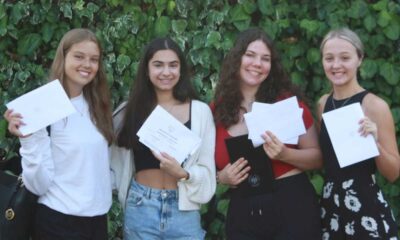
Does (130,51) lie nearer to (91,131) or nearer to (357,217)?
(91,131)

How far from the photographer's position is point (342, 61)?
3246 millimetres

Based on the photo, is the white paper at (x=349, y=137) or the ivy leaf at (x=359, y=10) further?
the ivy leaf at (x=359, y=10)

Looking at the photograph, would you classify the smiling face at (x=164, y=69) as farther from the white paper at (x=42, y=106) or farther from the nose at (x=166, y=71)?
the white paper at (x=42, y=106)

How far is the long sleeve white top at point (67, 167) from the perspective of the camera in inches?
118

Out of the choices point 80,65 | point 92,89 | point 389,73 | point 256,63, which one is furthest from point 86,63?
point 389,73

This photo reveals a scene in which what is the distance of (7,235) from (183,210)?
2.94 ft

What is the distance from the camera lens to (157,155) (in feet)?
10.4

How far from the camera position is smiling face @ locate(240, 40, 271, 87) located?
11.2ft

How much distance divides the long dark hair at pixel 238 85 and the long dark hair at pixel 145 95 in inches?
7.2

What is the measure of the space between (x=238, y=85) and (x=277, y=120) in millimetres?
391

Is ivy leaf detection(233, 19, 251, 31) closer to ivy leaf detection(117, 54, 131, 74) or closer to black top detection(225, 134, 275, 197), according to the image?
ivy leaf detection(117, 54, 131, 74)

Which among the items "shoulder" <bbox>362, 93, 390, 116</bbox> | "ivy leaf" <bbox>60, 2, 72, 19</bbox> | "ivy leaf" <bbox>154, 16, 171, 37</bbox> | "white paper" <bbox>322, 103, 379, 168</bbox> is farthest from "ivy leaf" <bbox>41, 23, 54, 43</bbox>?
"shoulder" <bbox>362, 93, 390, 116</bbox>

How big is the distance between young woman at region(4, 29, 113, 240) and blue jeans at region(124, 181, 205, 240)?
0.52ft

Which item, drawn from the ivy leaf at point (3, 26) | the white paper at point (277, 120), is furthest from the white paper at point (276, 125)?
the ivy leaf at point (3, 26)
